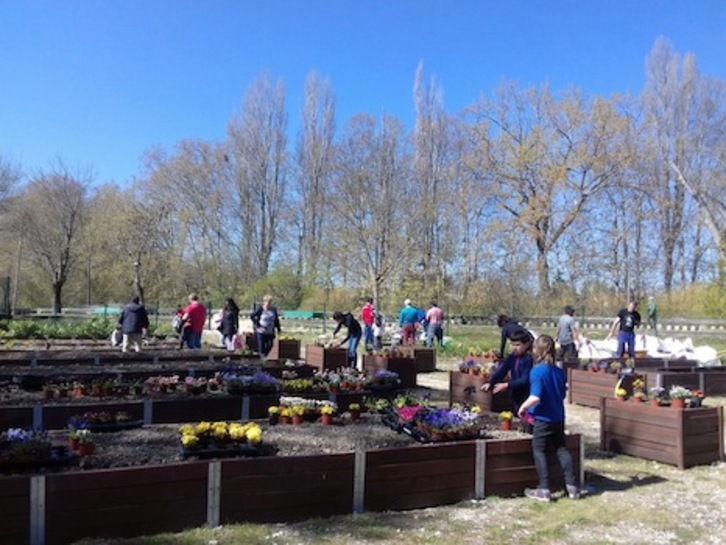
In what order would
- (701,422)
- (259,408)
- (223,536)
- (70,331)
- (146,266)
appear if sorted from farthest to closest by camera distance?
(146,266) < (70,331) < (259,408) < (701,422) < (223,536)

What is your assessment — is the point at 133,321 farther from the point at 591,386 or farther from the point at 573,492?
the point at 573,492

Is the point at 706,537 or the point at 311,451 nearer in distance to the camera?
the point at 706,537

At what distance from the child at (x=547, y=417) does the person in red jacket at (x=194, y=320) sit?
10.7 meters


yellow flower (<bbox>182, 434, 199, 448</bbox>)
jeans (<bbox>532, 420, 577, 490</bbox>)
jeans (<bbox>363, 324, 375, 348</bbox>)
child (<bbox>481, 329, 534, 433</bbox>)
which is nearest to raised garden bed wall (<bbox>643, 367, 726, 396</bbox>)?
child (<bbox>481, 329, 534, 433</bbox>)

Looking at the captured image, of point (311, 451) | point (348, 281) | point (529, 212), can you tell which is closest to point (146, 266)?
point (348, 281)

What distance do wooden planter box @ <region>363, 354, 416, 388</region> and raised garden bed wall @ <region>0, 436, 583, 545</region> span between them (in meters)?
7.62

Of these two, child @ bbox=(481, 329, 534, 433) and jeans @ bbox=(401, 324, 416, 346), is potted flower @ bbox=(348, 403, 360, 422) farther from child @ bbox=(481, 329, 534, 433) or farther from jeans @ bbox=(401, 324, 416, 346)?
jeans @ bbox=(401, 324, 416, 346)

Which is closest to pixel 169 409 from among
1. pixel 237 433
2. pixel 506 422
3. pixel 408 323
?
pixel 237 433

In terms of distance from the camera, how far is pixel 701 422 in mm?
7090

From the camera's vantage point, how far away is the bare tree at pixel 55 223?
135 feet

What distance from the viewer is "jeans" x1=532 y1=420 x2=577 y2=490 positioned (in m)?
5.68

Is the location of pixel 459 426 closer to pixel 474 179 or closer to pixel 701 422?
pixel 701 422

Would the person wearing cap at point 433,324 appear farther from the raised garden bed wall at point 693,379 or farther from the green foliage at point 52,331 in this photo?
the green foliage at point 52,331

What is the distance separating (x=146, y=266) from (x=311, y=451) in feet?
126
